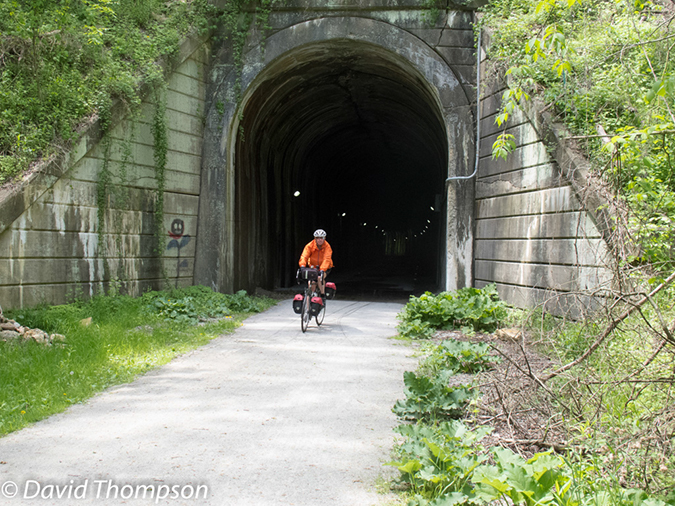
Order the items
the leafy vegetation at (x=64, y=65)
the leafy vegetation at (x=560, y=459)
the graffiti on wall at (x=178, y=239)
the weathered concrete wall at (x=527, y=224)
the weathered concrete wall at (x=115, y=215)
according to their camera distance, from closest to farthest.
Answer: the leafy vegetation at (x=560, y=459), the weathered concrete wall at (x=527, y=224), the weathered concrete wall at (x=115, y=215), the leafy vegetation at (x=64, y=65), the graffiti on wall at (x=178, y=239)

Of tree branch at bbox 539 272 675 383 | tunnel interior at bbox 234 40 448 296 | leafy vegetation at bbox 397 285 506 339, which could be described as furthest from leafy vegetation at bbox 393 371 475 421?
tunnel interior at bbox 234 40 448 296

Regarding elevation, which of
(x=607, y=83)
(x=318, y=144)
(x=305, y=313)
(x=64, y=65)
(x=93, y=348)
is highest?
(x=318, y=144)

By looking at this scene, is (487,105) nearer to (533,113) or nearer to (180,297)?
(533,113)

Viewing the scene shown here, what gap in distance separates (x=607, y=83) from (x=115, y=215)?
8974 mm

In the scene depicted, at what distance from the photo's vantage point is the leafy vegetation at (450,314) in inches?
336

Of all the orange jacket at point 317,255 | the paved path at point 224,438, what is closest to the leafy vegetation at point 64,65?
the orange jacket at point 317,255

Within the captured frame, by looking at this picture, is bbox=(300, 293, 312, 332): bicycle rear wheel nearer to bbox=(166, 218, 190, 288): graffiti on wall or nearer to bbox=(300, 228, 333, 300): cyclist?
bbox=(300, 228, 333, 300): cyclist

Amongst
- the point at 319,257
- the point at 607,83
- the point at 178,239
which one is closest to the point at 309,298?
the point at 319,257

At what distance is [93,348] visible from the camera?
6566 millimetres

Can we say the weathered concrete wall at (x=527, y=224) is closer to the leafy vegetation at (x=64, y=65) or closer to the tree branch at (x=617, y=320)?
the tree branch at (x=617, y=320)

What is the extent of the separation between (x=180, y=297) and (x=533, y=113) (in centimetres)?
777

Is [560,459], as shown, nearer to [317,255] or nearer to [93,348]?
[93,348]

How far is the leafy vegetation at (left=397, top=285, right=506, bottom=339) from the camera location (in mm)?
8531

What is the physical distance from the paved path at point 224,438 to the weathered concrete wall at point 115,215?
3.75 meters
